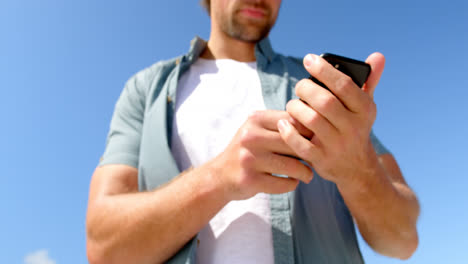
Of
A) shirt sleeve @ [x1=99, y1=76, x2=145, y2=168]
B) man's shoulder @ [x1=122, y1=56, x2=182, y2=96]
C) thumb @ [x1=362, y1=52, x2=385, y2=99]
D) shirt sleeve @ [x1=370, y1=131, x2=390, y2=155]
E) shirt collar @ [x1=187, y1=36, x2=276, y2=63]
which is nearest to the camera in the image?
thumb @ [x1=362, y1=52, x2=385, y2=99]

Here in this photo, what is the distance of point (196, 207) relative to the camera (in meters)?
1.43

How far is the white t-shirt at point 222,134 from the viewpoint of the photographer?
1648mm

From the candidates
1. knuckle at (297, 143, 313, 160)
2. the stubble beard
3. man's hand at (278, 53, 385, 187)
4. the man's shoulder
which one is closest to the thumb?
man's hand at (278, 53, 385, 187)

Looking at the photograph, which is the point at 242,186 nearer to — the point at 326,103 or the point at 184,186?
the point at 184,186

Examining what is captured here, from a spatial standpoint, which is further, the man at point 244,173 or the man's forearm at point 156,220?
the man's forearm at point 156,220

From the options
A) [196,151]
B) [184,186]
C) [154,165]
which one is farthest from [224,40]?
[184,186]

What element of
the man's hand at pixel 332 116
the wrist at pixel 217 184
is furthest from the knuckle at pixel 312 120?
the wrist at pixel 217 184

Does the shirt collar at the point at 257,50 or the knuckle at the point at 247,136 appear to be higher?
the shirt collar at the point at 257,50

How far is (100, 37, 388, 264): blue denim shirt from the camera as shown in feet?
5.47

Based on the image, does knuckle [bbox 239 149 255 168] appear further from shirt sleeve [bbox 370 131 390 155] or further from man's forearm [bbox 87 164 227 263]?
shirt sleeve [bbox 370 131 390 155]

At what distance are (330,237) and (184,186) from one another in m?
0.84

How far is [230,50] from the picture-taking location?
2709 mm

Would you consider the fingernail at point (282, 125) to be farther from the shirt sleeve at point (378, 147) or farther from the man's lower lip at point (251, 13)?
the man's lower lip at point (251, 13)

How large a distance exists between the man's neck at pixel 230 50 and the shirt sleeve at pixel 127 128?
2.23 feet
